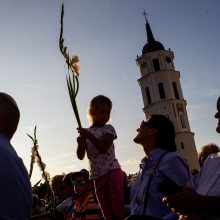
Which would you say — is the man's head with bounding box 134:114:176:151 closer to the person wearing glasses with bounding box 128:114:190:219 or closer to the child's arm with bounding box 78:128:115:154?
the person wearing glasses with bounding box 128:114:190:219

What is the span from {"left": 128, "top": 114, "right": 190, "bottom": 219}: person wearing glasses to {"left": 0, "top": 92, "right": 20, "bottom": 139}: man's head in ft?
4.05

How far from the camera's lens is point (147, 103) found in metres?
63.0

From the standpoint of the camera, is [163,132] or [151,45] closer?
[163,132]

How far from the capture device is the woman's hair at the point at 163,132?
4152mm

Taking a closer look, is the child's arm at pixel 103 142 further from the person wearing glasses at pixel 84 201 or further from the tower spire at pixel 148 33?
the tower spire at pixel 148 33

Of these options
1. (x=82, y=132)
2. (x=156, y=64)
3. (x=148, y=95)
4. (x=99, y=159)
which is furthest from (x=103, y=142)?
(x=156, y=64)

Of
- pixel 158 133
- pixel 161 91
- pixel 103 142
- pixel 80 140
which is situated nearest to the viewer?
pixel 158 133

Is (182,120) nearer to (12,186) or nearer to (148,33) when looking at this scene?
(148,33)

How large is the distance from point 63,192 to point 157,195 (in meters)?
3.72

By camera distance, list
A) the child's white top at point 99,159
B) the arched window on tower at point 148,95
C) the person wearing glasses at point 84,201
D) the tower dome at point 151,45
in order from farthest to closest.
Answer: the tower dome at point 151,45 → the arched window on tower at point 148,95 → the person wearing glasses at point 84,201 → the child's white top at point 99,159

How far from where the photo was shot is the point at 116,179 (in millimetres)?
4953

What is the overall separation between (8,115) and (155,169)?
1516mm

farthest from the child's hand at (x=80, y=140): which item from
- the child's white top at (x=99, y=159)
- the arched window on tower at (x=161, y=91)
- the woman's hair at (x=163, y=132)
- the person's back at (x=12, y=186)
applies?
the arched window on tower at (x=161, y=91)

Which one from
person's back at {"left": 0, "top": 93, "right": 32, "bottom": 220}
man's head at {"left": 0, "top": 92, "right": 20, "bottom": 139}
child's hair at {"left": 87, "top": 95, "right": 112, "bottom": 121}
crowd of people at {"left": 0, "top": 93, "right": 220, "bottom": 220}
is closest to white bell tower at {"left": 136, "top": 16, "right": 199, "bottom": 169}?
crowd of people at {"left": 0, "top": 93, "right": 220, "bottom": 220}
